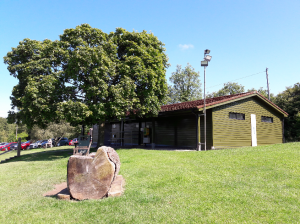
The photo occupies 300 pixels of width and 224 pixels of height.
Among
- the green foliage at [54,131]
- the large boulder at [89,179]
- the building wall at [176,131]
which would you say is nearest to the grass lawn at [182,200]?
the large boulder at [89,179]

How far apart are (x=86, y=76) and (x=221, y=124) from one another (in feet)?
31.6

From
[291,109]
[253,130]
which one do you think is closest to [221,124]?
[253,130]

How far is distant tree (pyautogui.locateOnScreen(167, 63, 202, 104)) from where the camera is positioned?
4103 centimetres

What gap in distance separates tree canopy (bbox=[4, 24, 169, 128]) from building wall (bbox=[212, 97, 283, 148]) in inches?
176

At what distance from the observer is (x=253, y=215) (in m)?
3.53

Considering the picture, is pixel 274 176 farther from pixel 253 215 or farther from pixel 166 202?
pixel 166 202

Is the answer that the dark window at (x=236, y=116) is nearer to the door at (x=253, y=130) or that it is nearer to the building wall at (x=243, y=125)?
the building wall at (x=243, y=125)

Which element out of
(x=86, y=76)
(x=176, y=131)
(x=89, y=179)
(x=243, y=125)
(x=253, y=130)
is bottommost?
(x=89, y=179)

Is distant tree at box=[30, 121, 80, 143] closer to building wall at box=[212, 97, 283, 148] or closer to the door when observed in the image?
building wall at box=[212, 97, 283, 148]

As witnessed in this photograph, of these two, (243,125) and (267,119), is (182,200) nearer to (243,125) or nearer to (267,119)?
(243,125)

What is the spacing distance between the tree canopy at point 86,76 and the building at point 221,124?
2335 mm

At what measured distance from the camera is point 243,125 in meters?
15.8

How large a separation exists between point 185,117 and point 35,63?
1079 cm

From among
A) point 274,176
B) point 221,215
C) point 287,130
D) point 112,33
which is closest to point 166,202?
point 221,215
